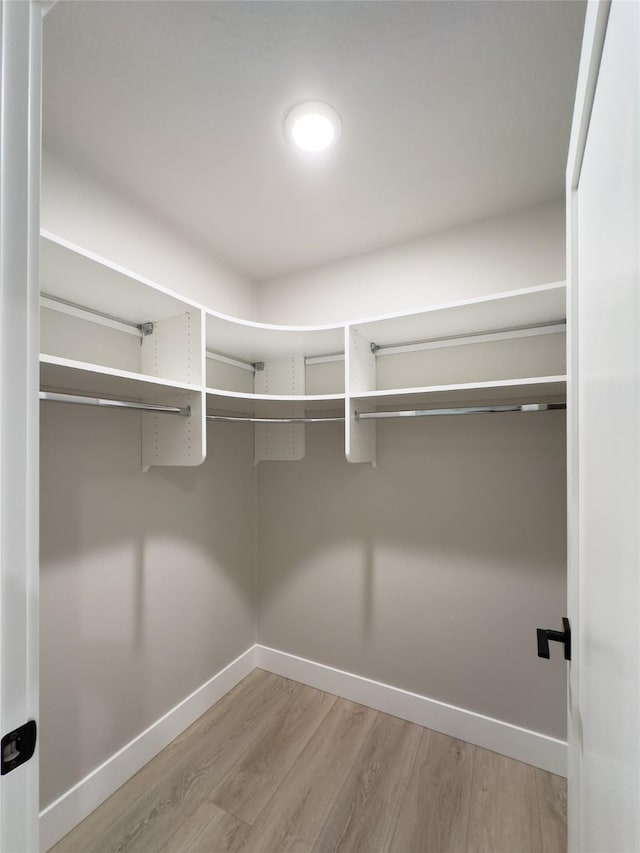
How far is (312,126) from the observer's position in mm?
1328

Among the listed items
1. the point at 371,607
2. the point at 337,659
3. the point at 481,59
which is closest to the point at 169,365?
the point at 481,59

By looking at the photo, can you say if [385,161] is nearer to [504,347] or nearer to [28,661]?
[504,347]

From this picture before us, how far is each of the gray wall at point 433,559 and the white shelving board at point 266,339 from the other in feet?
1.61

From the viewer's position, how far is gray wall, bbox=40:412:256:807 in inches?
56.2

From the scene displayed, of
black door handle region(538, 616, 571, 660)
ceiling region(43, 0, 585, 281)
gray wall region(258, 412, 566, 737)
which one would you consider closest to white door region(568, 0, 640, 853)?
black door handle region(538, 616, 571, 660)

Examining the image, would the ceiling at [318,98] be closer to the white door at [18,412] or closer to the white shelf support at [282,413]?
the white door at [18,412]

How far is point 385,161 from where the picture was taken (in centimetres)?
150

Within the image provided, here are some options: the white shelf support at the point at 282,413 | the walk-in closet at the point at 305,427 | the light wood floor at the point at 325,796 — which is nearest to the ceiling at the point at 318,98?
the walk-in closet at the point at 305,427

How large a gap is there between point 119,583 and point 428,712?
5.48 ft

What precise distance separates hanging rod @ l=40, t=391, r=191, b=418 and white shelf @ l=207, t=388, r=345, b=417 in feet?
0.49

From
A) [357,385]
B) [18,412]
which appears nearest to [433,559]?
[357,385]

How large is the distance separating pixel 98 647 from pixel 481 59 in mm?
2492

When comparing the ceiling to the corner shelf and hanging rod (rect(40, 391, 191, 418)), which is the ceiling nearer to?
the corner shelf

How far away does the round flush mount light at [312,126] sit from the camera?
1262 mm
